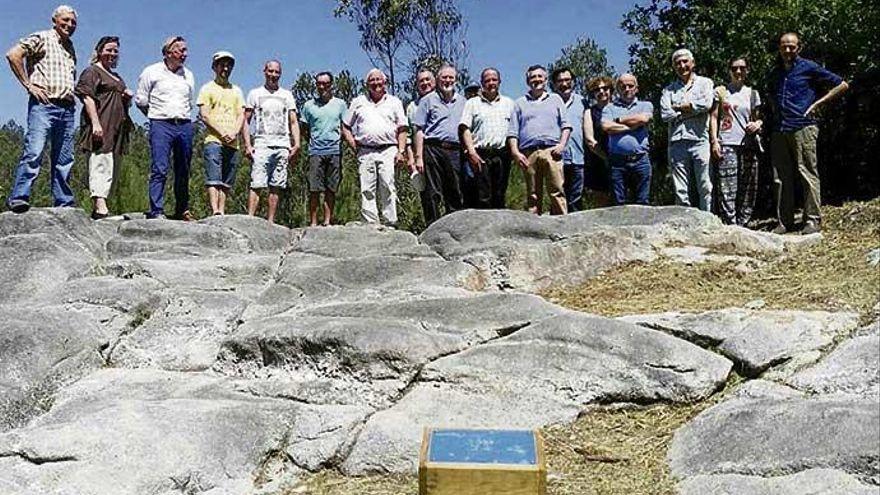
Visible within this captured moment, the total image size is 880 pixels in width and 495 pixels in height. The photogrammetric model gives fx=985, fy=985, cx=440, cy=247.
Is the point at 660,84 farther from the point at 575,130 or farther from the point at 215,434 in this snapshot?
the point at 215,434

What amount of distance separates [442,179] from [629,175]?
63.1 inches

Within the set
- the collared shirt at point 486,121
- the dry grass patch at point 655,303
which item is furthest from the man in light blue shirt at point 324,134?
the dry grass patch at point 655,303

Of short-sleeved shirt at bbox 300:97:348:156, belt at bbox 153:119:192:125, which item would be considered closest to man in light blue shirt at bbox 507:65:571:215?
short-sleeved shirt at bbox 300:97:348:156

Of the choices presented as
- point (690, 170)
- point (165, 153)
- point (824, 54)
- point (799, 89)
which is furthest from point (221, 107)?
point (824, 54)

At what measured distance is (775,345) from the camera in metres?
5.07

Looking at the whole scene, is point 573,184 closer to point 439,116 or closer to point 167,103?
point 439,116

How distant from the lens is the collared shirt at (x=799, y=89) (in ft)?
24.7

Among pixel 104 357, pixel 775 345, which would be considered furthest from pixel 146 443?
pixel 775 345

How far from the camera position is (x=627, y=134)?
812cm

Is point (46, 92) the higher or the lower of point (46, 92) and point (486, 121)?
the higher

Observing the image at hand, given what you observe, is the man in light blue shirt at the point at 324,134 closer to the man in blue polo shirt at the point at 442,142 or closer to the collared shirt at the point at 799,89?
the man in blue polo shirt at the point at 442,142

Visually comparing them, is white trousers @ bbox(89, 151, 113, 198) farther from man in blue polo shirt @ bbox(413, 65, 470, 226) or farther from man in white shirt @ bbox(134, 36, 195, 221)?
man in blue polo shirt @ bbox(413, 65, 470, 226)

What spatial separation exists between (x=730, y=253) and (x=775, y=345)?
2.32 meters

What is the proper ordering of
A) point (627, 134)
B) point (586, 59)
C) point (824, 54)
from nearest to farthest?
point (627, 134) < point (824, 54) < point (586, 59)
